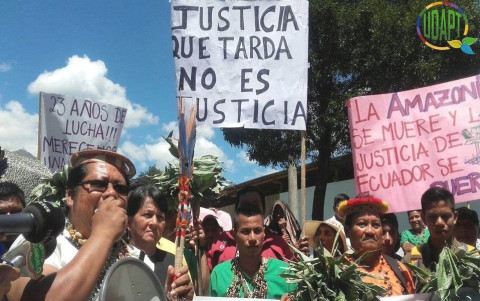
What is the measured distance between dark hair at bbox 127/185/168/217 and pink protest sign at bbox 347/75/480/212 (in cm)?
242

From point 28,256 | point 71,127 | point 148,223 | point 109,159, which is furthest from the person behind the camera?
point 71,127

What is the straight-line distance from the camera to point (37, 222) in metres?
1.40

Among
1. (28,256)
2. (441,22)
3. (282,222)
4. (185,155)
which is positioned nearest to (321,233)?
(282,222)

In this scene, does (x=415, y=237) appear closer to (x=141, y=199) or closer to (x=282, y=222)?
(x=282, y=222)

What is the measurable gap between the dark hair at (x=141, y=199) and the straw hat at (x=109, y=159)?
0.72 meters

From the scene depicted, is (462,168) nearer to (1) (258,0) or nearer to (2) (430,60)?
(1) (258,0)

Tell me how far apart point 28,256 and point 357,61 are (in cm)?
1431

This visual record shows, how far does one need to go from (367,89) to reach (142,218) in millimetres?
13119

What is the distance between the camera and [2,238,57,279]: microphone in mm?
1510

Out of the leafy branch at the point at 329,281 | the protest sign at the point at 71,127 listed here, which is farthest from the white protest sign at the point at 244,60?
the protest sign at the point at 71,127

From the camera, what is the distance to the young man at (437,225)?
3.80 meters

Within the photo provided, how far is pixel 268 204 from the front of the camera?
76.7ft

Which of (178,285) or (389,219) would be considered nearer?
(178,285)

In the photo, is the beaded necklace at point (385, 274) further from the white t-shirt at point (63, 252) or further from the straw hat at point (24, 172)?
the straw hat at point (24, 172)
